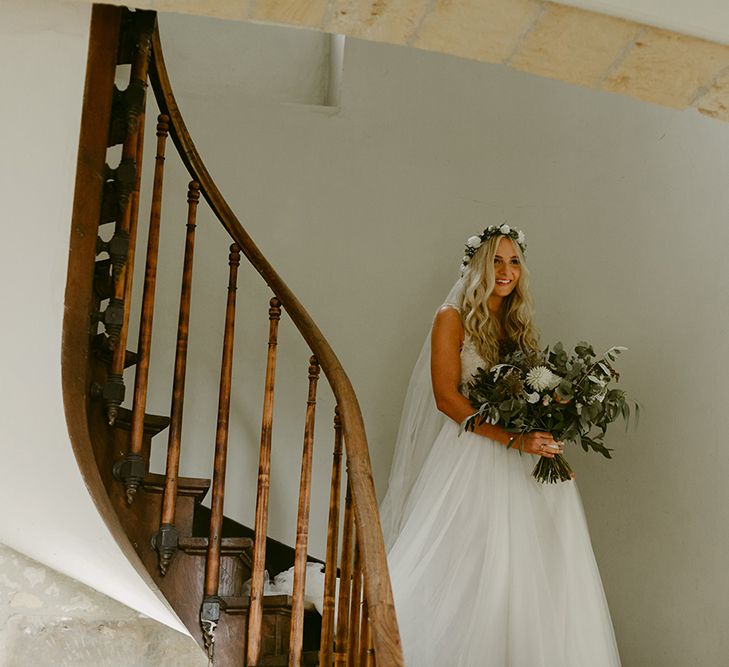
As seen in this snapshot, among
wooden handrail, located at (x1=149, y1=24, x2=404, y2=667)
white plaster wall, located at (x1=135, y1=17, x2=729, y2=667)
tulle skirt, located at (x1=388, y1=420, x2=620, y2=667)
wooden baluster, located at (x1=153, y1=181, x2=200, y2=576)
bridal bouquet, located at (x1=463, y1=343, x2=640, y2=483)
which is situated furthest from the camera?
white plaster wall, located at (x1=135, y1=17, x2=729, y2=667)

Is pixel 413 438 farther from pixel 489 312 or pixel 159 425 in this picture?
pixel 159 425

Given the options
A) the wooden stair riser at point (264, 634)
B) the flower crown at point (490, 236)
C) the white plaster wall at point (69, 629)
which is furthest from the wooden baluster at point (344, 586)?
the flower crown at point (490, 236)

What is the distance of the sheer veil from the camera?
146 inches

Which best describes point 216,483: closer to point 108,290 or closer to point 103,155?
point 108,290

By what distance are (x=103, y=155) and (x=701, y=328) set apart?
2137 mm

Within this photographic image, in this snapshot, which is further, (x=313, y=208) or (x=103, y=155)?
(x=313, y=208)

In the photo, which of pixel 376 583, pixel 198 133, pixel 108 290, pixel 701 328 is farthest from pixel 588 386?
pixel 198 133

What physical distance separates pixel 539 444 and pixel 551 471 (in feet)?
0.38

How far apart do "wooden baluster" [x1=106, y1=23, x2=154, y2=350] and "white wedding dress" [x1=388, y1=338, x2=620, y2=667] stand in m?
1.22

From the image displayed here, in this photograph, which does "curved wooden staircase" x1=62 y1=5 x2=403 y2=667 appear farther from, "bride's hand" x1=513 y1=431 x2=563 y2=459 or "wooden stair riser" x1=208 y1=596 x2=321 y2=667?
"bride's hand" x1=513 y1=431 x2=563 y2=459

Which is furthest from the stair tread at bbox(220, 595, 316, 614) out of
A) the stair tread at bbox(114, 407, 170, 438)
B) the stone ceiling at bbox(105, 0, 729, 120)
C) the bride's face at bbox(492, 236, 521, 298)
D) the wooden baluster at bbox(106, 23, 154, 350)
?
the stone ceiling at bbox(105, 0, 729, 120)

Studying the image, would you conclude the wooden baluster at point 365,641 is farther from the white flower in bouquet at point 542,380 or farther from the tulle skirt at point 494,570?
the white flower in bouquet at point 542,380

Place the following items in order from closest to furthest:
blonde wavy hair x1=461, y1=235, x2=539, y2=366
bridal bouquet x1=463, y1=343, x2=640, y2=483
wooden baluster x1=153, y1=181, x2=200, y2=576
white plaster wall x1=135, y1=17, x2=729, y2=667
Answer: wooden baluster x1=153, y1=181, x2=200, y2=576, bridal bouquet x1=463, y1=343, x2=640, y2=483, white plaster wall x1=135, y1=17, x2=729, y2=667, blonde wavy hair x1=461, y1=235, x2=539, y2=366

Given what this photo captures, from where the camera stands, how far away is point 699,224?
3617 mm
